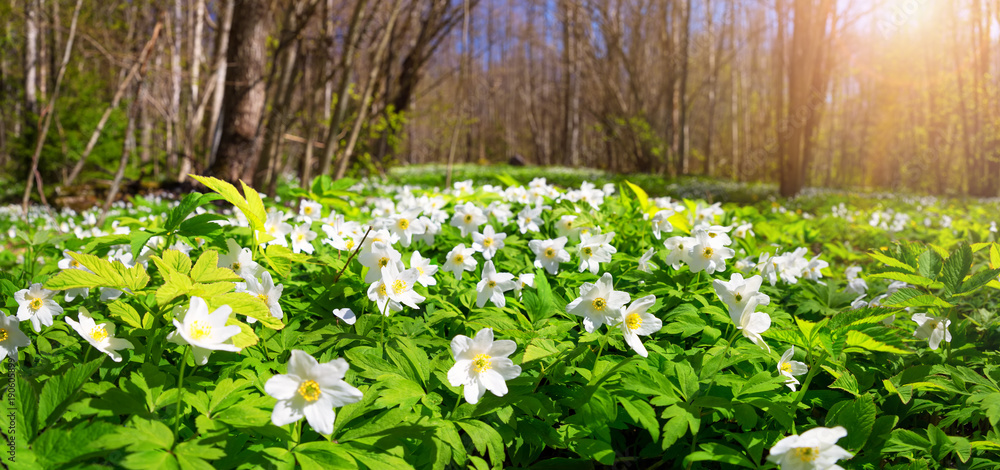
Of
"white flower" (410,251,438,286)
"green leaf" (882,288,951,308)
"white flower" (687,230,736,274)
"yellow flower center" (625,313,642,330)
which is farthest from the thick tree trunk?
"green leaf" (882,288,951,308)

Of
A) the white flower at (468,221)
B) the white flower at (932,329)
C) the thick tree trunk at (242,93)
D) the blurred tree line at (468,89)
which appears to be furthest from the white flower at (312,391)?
the thick tree trunk at (242,93)

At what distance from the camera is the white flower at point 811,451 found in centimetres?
87

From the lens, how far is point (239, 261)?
4.14 feet

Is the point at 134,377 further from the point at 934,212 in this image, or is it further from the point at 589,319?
the point at 934,212

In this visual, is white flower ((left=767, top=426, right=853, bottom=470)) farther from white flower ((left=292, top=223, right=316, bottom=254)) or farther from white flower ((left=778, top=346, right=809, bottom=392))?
white flower ((left=292, top=223, right=316, bottom=254))

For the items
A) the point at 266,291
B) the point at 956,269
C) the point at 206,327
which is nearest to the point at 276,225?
the point at 266,291

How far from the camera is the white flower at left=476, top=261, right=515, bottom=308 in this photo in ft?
4.31

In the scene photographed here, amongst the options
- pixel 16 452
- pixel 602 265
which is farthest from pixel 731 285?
pixel 16 452

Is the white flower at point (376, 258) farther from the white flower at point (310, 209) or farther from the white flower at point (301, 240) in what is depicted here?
the white flower at point (310, 209)

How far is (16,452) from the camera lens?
2.55 feet

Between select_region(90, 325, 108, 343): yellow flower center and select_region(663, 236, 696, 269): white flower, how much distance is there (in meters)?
1.38

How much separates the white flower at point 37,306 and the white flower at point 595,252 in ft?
4.39

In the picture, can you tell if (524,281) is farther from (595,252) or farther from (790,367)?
(790,367)

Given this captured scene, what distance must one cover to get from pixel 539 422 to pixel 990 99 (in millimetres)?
21015
